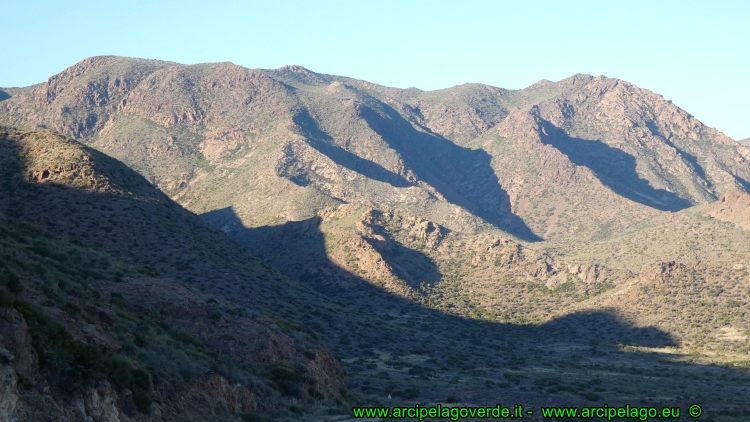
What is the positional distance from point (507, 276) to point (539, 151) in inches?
4314

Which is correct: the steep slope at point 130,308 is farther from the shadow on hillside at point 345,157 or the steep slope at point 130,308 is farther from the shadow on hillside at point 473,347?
the shadow on hillside at point 345,157

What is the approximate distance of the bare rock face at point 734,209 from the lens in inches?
3878

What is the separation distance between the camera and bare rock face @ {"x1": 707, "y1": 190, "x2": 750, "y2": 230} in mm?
98512

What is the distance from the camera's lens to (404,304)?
82875mm

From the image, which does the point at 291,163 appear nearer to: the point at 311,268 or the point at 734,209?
the point at 311,268

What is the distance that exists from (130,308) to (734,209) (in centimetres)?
9791

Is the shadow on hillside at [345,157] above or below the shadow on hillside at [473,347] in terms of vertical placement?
above

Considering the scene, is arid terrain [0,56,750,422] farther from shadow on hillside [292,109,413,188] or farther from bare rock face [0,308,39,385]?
shadow on hillside [292,109,413,188]

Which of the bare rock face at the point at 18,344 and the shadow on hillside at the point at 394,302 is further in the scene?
the shadow on hillside at the point at 394,302

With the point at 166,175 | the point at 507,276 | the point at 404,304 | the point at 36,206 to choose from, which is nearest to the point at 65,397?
the point at 36,206

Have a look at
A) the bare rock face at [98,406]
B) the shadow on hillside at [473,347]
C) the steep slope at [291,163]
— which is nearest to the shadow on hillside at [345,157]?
the steep slope at [291,163]

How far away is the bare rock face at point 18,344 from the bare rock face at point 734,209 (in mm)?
100411

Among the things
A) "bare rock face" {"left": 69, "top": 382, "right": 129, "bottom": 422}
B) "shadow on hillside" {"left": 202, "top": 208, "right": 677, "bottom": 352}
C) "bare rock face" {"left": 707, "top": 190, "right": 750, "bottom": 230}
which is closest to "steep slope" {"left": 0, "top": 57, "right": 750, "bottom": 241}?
"shadow on hillside" {"left": 202, "top": 208, "right": 677, "bottom": 352}

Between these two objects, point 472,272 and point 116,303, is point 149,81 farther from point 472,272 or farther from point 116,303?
point 116,303
